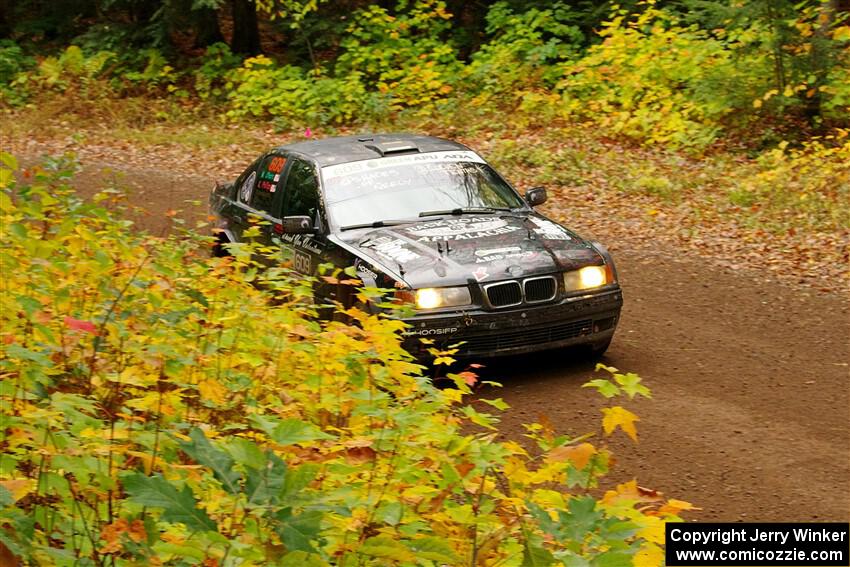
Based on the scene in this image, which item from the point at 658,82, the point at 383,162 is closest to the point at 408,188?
the point at 383,162

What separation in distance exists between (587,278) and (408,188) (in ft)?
5.97

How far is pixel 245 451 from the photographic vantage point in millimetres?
2934

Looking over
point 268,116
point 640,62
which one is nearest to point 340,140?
point 640,62

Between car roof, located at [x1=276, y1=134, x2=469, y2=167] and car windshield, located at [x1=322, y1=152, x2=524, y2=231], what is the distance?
0.34 feet

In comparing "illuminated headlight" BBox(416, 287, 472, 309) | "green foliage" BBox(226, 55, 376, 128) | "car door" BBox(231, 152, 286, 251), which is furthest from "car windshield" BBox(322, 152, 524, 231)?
"green foliage" BBox(226, 55, 376, 128)

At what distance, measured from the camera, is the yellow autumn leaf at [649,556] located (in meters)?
3.56

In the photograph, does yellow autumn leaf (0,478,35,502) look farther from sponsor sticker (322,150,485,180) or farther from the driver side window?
sponsor sticker (322,150,485,180)

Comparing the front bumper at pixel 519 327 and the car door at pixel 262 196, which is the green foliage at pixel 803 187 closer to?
the front bumper at pixel 519 327

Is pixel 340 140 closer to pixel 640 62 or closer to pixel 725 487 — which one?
pixel 725 487

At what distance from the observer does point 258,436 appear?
3992mm

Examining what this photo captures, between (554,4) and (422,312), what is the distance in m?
15.5

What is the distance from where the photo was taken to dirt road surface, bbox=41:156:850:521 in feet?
20.2

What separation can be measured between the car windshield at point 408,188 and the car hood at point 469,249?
0.28 meters

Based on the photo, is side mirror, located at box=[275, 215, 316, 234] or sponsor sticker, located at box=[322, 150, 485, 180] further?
sponsor sticker, located at box=[322, 150, 485, 180]
